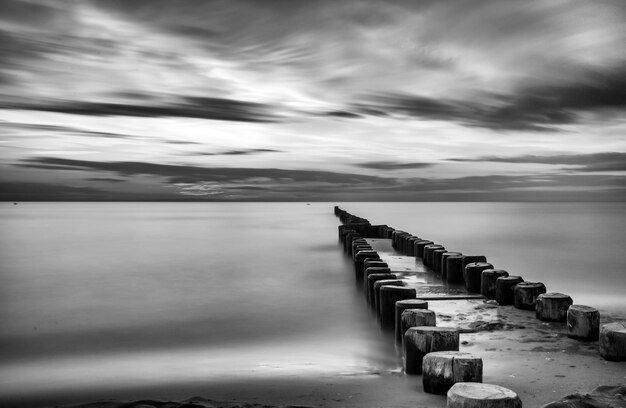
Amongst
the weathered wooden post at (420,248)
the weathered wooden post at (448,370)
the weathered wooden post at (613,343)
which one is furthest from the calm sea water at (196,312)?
the weathered wooden post at (613,343)

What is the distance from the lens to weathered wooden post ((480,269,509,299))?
787 centimetres

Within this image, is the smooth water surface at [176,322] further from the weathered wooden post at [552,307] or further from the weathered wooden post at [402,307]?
the weathered wooden post at [552,307]

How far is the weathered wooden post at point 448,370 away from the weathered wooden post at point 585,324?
1971 mm

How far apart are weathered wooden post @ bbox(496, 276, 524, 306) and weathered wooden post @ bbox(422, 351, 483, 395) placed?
3446 mm

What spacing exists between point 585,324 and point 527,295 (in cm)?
159

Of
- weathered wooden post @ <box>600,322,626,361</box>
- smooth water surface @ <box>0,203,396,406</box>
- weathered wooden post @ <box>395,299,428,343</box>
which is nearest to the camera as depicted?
weathered wooden post @ <box>600,322,626,361</box>

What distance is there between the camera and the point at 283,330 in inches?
322

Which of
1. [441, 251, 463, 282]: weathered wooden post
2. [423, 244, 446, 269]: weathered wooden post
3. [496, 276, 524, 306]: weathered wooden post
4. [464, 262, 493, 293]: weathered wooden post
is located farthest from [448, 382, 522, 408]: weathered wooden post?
[423, 244, 446, 269]: weathered wooden post

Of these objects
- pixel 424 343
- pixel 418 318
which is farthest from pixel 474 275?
pixel 424 343

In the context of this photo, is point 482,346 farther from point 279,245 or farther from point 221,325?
point 279,245

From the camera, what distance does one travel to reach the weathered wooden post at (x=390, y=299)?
6646mm

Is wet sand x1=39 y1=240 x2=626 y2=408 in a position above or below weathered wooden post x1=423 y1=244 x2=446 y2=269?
below

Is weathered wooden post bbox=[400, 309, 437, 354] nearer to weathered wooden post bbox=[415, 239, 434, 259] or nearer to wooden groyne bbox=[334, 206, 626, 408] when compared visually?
wooden groyne bbox=[334, 206, 626, 408]

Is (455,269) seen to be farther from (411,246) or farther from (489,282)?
(411,246)
